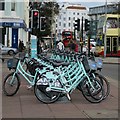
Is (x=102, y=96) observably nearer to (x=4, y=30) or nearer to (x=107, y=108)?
(x=107, y=108)

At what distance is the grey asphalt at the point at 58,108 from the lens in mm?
7832

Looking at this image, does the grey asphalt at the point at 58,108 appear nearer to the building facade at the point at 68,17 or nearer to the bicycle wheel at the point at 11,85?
the bicycle wheel at the point at 11,85

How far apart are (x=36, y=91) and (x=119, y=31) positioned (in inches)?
1219

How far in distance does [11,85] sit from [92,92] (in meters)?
2.23

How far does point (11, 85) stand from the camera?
10.3 metres

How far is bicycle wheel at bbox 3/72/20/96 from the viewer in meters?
10.2

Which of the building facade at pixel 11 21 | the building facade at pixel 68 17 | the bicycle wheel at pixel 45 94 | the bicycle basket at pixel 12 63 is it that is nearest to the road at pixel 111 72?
the bicycle basket at pixel 12 63

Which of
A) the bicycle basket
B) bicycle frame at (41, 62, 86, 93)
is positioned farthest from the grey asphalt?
the bicycle basket

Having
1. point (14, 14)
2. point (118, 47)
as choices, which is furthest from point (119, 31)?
point (14, 14)

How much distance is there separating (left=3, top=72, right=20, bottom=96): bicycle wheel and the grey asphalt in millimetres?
141

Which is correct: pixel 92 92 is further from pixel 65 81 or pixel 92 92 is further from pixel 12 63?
pixel 12 63

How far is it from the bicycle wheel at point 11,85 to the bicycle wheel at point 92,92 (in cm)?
180

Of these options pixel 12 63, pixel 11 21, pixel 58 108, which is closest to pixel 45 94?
pixel 58 108

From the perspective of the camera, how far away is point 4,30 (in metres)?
46.1
